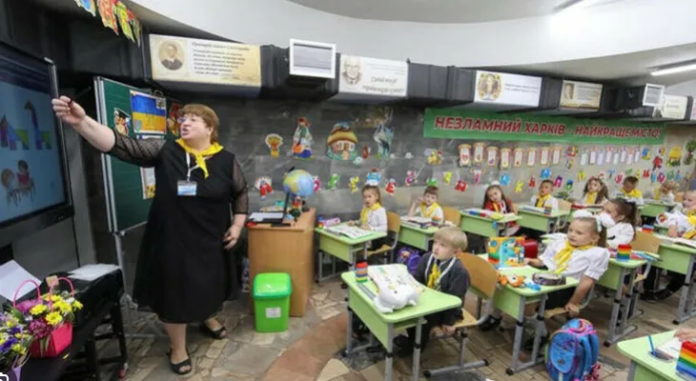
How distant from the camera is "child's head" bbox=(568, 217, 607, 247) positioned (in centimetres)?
234

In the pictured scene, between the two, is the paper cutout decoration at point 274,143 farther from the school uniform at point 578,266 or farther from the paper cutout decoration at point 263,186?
the school uniform at point 578,266

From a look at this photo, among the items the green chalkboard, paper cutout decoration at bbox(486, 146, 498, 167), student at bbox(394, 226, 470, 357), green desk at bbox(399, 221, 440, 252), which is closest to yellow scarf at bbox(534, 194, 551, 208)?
paper cutout decoration at bbox(486, 146, 498, 167)

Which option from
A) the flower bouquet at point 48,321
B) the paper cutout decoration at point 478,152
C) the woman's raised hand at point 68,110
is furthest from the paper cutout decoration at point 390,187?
the flower bouquet at point 48,321

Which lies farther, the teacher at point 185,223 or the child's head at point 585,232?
the child's head at point 585,232

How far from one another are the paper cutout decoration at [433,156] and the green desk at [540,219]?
147cm

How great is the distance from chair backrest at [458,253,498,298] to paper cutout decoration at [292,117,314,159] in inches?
85.0

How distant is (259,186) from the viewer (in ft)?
11.9

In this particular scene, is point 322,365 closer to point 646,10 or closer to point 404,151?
point 404,151

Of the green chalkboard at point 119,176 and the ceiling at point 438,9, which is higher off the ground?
the ceiling at point 438,9

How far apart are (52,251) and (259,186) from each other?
1.82 meters

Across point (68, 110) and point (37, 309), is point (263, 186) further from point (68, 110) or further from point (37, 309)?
point (37, 309)

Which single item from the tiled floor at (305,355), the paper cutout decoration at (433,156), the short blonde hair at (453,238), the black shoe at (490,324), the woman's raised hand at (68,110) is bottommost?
the tiled floor at (305,355)

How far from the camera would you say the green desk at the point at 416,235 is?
3.51 metres

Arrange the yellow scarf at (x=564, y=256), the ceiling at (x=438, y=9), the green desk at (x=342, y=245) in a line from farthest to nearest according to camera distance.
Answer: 1. the ceiling at (x=438, y=9)
2. the green desk at (x=342, y=245)
3. the yellow scarf at (x=564, y=256)
